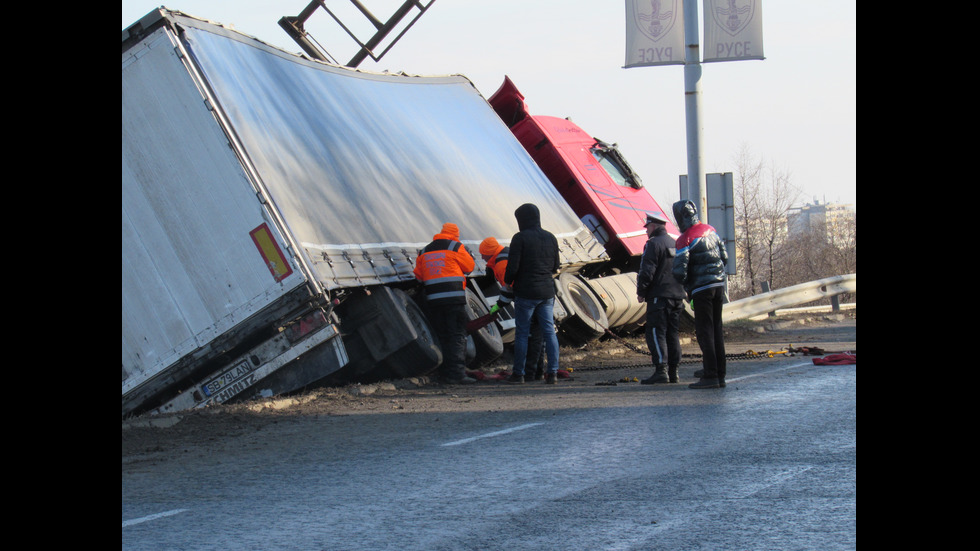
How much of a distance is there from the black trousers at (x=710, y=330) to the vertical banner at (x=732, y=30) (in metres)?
8.52

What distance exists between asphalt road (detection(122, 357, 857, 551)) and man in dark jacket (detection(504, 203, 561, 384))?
2.48 m

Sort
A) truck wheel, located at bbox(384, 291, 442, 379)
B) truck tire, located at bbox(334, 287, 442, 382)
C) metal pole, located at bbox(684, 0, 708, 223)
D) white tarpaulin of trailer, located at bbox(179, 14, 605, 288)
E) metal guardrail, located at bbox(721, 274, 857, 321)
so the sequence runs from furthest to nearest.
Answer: metal guardrail, located at bbox(721, 274, 857, 321)
metal pole, located at bbox(684, 0, 708, 223)
truck wheel, located at bbox(384, 291, 442, 379)
truck tire, located at bbox(334, 287, 442, 382)
white tarpaulin of trailer, located at bbox(179, 14, 605, 288)

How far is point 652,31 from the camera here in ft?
56.4

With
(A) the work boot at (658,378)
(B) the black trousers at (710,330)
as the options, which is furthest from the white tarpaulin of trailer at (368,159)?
(B) the black trousers at (710,330)

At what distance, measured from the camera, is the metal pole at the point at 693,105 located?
17.3 m

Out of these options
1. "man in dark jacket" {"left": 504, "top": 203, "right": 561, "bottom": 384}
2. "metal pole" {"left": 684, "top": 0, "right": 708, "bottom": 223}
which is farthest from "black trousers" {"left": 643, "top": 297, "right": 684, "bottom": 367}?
"metal pole" {"left": 684, "top": 0, "right": 708, "bottom": 223}

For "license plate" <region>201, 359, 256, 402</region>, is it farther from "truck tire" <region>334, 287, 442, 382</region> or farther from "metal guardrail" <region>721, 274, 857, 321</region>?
"metal guardrail" <region>721, 274, 857, 321</region>

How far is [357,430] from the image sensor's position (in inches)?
296

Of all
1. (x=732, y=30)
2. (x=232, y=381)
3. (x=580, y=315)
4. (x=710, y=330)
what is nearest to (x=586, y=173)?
(x=580, y=315)

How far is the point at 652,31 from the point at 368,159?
310 inches

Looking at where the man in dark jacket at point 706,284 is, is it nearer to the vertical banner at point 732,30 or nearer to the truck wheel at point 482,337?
the truck wheel at point 482,337

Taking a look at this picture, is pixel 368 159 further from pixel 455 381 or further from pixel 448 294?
pixel 455 381

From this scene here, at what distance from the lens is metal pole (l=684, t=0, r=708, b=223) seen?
681 inches

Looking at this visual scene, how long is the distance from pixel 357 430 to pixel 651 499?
3.22 m
